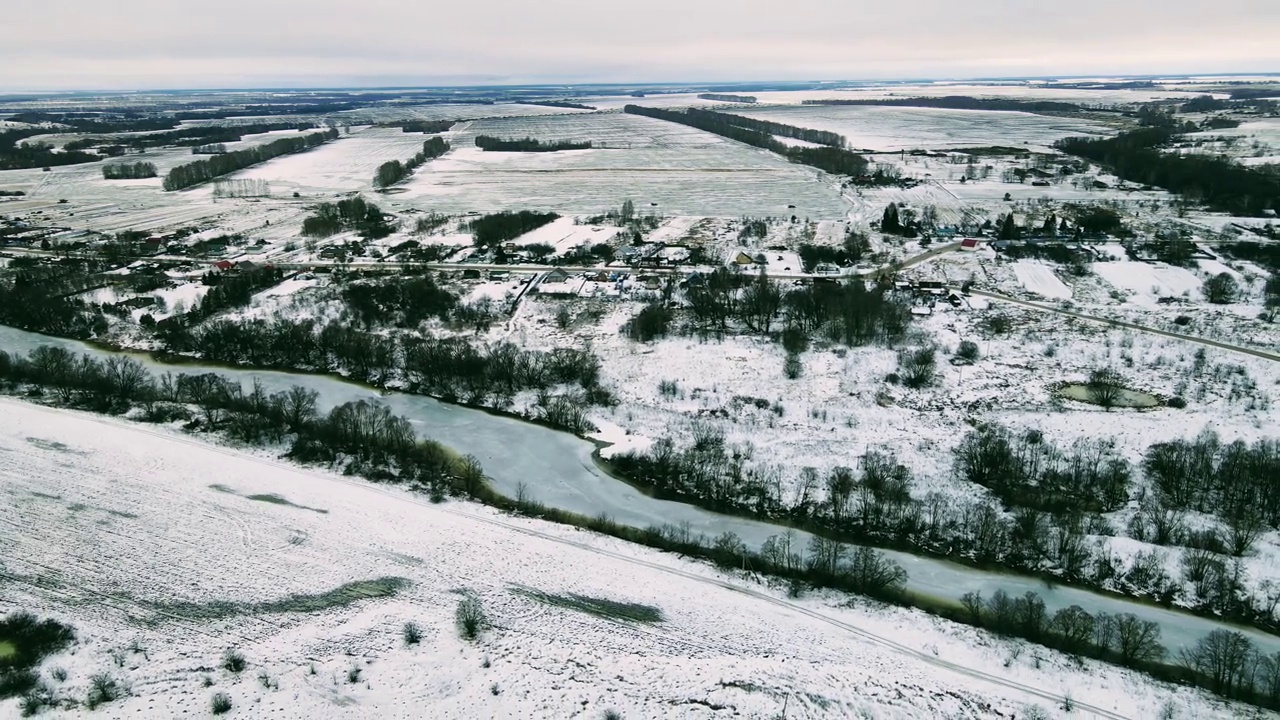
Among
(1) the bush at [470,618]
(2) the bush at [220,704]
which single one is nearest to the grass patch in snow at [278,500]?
(1) the bush at [470,618]

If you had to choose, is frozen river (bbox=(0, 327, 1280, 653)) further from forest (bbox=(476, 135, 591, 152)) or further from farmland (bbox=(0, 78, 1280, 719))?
forest (bbox=(476, 135, 591, 152))

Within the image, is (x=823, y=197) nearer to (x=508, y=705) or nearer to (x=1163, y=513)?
(x=1163, y=513)

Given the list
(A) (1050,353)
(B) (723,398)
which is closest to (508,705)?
(B) (723,398)

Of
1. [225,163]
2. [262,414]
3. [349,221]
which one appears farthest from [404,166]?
[262,414]

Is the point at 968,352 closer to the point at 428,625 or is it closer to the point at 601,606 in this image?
the point at 601,606

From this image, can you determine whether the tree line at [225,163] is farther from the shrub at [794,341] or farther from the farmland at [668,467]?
the shrub at [794,341]
